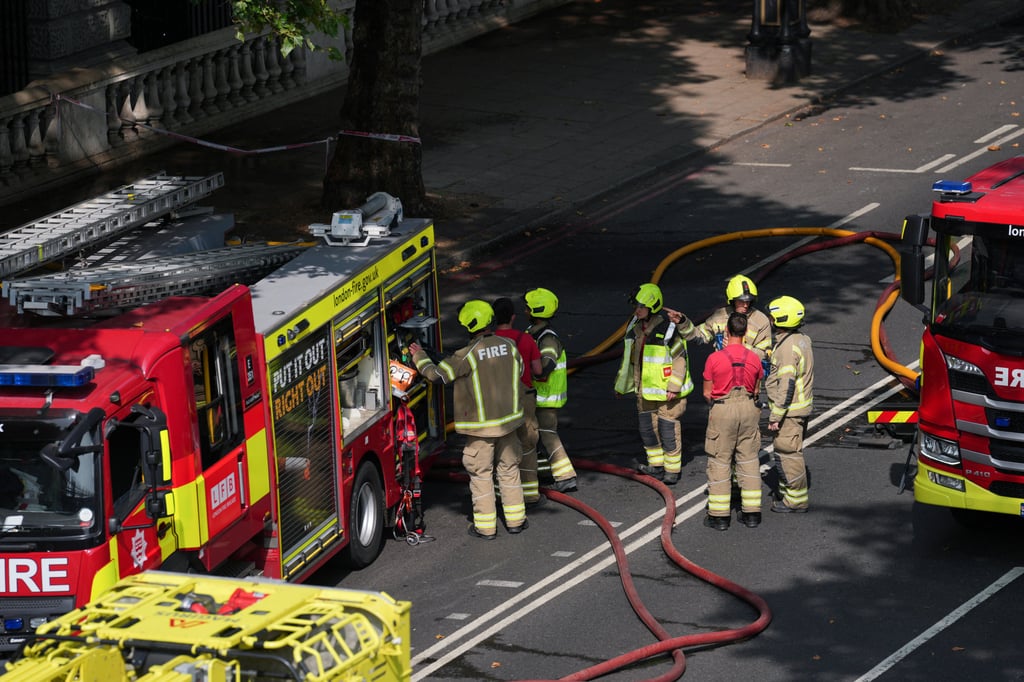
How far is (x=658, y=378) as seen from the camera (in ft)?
44.9

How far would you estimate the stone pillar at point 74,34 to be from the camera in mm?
22031

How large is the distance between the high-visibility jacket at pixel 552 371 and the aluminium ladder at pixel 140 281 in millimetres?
2030

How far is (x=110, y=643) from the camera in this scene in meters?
8.23

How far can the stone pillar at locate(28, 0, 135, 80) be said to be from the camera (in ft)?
72.3

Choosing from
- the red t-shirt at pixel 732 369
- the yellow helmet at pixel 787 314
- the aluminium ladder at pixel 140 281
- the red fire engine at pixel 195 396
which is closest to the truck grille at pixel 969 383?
the yellow helmet at pixel 787 314

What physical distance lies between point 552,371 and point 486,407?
0.96 meters

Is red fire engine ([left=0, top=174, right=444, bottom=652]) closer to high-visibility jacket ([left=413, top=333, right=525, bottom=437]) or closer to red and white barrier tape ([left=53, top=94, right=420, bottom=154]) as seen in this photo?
high-visibility jacket ([left=413, top=333, right=525, bottom=437])

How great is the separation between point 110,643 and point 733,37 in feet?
76.2

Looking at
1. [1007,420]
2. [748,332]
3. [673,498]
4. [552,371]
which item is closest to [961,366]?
[1007,420]

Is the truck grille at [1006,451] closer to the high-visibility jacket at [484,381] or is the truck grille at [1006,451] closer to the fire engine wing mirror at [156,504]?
the high-visibility jacket at [484,381]

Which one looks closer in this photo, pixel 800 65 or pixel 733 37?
pixel 800 65

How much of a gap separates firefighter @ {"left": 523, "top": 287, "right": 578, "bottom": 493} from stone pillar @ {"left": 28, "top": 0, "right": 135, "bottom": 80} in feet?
35.1

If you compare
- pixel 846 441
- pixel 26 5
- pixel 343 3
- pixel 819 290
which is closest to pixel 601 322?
pixel 819 290

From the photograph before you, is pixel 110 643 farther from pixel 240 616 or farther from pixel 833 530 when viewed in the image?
pixel 833 530
